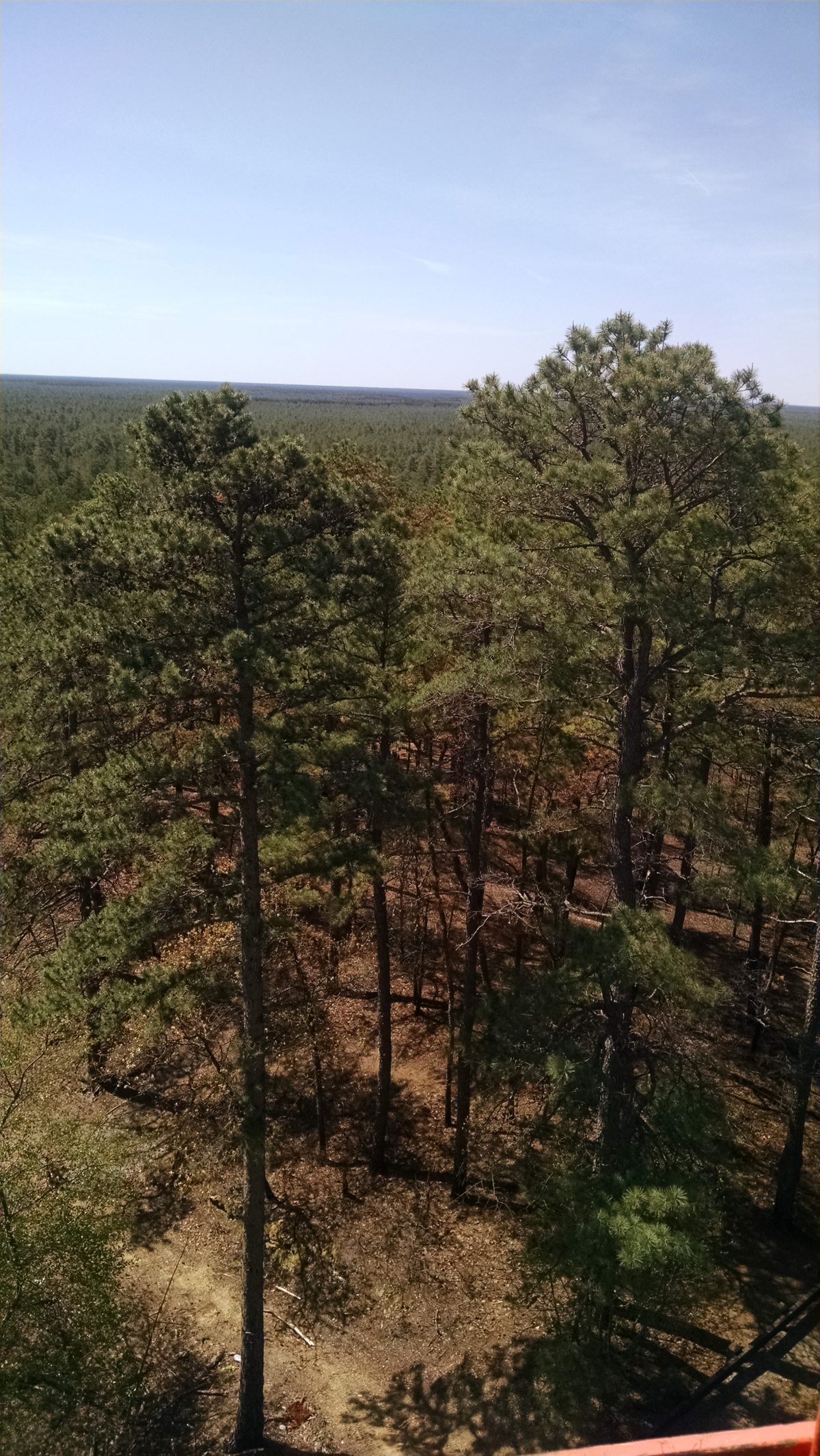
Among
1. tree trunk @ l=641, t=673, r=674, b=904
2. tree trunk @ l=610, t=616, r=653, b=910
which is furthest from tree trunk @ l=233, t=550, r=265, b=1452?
tree trunk @ l=641, t=673, r=674, b=904

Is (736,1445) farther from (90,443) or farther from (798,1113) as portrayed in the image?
(90,443)

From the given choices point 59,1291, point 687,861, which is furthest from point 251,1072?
point 687,861

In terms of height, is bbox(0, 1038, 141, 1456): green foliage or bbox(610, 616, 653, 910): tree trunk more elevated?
bbox(610, 616, 653, 910): tree trunk

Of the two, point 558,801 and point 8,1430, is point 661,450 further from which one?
point 8,1430

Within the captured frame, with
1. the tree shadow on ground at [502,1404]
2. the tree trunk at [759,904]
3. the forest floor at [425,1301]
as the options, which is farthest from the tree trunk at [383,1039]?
the tree trunk at [759,904]

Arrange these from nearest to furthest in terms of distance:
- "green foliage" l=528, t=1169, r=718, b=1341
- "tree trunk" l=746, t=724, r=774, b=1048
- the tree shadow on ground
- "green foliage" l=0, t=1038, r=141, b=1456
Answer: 1. "green foliage" l=528, t=1169, r=718, b=1341
2. "green foliage" l=0, t=1038, r=141, b=1456
3. the tree shadow on ground
4. "tree trunk" l=746, t=724, r=774, b=1048

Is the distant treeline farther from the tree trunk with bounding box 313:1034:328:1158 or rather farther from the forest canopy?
the tree trunk with bounding box 313:1034:328:1158

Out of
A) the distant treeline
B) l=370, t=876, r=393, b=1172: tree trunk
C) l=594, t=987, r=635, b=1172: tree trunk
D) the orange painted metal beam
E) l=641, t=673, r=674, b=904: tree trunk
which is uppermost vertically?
the distant treeline

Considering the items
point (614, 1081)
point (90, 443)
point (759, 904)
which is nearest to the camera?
point (614, 1081)
